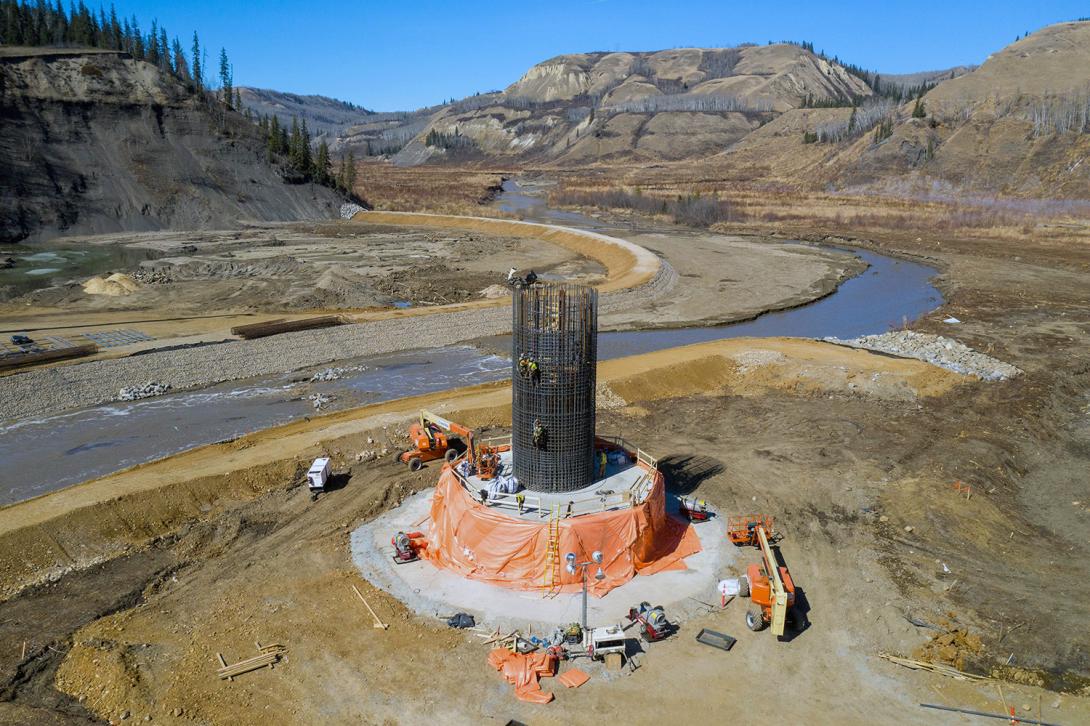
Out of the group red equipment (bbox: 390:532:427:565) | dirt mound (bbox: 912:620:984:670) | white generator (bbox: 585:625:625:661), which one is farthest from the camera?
red equipment (bbox: 390:532:427:565)

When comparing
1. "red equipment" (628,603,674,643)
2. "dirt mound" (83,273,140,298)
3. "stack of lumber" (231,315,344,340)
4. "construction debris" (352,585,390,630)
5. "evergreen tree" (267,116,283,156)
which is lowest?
"construction debris" (352,585,390,630)

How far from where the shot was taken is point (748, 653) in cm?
1362

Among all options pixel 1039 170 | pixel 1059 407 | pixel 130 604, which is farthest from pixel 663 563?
pixel 1039 170

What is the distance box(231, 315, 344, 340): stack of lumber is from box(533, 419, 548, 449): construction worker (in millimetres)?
24309

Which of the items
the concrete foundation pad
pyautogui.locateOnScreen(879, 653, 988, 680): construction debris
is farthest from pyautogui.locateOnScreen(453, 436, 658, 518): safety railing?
pyautogui.locateOnScreen(879, 653, 988, 680): construction debris

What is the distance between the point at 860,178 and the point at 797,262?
55597mm

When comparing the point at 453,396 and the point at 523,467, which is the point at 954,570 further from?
the point at 453,396

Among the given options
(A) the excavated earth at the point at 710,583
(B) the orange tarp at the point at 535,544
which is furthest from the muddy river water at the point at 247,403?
(B) the orange tarp at the point at 535,544

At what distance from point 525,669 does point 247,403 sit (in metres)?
20.5

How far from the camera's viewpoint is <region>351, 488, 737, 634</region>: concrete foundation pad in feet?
47.8

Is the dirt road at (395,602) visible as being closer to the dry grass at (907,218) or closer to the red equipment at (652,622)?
the red equipment at (652,622)

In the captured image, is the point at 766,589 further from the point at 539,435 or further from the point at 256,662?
the point at 256,662

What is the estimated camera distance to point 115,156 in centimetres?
7712

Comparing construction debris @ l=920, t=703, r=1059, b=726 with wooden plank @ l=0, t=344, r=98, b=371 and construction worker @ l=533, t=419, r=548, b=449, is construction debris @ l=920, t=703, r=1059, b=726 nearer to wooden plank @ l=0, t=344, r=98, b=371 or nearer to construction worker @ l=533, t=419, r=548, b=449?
construction worker @ l=533, t=419, r=548, b=449
